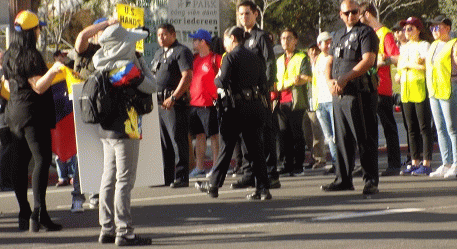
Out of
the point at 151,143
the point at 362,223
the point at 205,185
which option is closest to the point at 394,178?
the point at 205,185

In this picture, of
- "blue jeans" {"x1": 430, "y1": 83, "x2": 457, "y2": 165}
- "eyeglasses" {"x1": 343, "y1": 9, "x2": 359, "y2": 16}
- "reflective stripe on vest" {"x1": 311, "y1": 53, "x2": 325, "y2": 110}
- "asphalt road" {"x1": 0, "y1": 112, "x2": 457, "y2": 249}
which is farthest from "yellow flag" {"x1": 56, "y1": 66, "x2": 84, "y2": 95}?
"blue jeans" {"x1": 430, "y1": 83, "x2": 457, "y2": 165}

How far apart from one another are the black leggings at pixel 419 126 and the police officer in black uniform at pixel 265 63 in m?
2.24

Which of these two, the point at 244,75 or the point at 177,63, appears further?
the point at 177,63

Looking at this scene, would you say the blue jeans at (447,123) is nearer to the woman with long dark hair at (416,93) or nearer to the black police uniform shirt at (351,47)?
the woman with long dark hair at (416,93)

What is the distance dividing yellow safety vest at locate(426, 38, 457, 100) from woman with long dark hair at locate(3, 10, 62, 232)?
17.4 feet

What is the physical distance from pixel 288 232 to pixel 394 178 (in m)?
4.34

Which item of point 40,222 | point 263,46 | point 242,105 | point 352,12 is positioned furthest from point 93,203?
point 352,12

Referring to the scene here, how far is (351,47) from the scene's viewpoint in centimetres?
1040

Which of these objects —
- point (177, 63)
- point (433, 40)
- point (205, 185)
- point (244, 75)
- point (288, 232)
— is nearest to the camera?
point (288, 232)

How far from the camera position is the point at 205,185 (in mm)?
→ 10883

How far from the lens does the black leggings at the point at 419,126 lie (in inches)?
496

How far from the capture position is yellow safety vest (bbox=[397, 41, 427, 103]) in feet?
41.0

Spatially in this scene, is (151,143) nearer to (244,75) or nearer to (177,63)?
(244,75)

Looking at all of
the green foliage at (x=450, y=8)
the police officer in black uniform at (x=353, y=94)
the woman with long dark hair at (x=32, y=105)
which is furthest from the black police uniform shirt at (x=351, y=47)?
the green foliage at (x=450, y=8)
